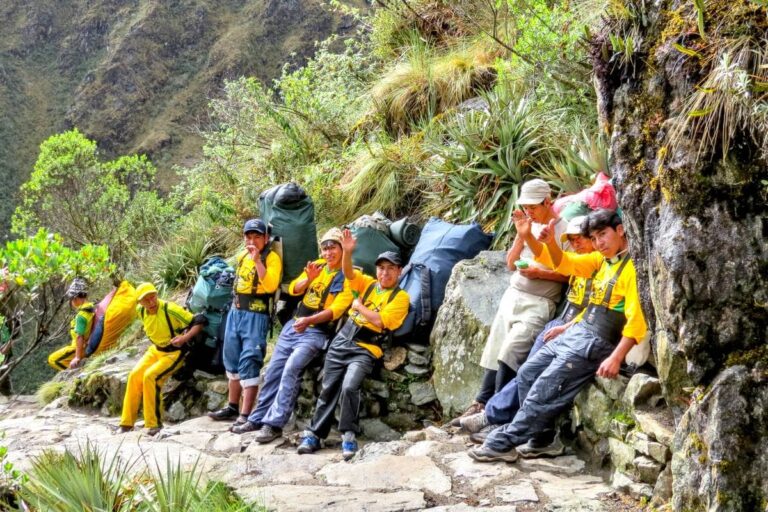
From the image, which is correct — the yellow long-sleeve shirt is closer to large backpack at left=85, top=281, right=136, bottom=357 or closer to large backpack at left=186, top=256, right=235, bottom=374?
large backpack at left=186, top=256, right=235, bottom=374

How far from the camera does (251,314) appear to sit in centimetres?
677

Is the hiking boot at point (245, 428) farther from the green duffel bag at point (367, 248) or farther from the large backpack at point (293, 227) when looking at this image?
the green duffel bag at point (367, 248)

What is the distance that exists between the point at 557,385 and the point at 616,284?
2.45ft

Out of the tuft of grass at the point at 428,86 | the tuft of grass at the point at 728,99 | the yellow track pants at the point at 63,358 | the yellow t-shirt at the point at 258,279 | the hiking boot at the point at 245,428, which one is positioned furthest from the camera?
the tuft of grass at the point at 428,86

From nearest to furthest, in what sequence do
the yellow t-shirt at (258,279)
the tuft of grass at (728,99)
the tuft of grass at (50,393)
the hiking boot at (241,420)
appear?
1. the tuft of grass at (728,99)
2. the hiking boot at (241,420)
3. the yellow t-shirt at (258,279)
4. the tuft of grass at (50,393)

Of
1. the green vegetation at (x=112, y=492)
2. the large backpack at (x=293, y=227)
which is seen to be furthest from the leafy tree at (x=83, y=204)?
the green vegetation at (x=112, y=492)

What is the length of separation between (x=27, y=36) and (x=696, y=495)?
167 ft

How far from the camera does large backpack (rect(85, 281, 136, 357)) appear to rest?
9484 millimetres

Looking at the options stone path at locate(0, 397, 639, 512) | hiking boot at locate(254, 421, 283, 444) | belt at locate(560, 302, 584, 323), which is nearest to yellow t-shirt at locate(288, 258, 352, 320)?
hiking boot at locate(254, 421, 283, 444)

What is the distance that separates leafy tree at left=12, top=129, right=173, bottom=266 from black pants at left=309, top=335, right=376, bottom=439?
38.2 ft

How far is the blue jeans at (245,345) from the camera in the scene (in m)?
6.64

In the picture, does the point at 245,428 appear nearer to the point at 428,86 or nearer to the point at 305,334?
the point at 305,334

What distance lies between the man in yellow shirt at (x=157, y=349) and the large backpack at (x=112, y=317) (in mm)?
2174

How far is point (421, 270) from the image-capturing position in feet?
21.8
